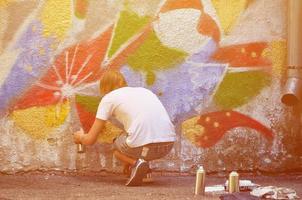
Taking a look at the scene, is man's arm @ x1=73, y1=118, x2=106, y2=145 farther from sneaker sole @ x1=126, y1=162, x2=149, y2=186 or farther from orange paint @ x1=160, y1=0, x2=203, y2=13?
orange paint @ x1=160, y1=0, x2=203, y2=13

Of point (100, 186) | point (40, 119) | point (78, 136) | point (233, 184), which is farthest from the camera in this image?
point (40, 119)

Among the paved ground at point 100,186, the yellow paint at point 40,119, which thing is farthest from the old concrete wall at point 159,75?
the paved ground at point 100,186

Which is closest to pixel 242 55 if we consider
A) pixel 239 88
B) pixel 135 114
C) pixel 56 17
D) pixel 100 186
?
pixel 239 88

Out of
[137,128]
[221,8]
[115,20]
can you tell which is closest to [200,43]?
[221,8]

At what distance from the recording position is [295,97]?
7859mm

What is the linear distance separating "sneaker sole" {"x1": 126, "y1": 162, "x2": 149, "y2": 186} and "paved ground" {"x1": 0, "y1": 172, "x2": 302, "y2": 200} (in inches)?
3.3

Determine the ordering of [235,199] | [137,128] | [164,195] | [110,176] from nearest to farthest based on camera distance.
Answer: [235,199]
[164,195]
[137,128]
[110,176]

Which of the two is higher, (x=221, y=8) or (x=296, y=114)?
(x=221, y=8)

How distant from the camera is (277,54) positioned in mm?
8086

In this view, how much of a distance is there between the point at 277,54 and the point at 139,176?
248 centimetres

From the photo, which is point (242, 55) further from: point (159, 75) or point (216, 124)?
point (159, 75)

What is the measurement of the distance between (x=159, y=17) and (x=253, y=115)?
1.65 meters

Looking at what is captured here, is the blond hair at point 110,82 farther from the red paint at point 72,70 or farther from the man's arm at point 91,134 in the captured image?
the red paint at point 72,70

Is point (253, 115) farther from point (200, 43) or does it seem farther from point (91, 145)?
point (91, 145)
